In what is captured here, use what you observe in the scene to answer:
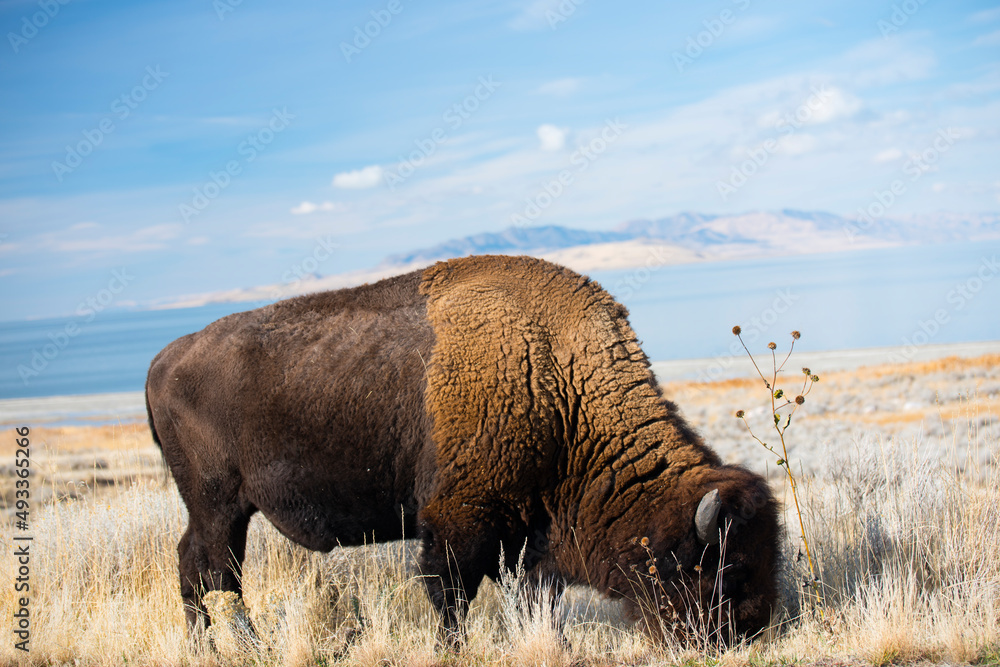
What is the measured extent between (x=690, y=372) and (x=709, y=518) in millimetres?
29136

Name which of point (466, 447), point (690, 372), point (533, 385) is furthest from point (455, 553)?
point (690, 372)

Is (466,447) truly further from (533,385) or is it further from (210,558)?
(210,558)

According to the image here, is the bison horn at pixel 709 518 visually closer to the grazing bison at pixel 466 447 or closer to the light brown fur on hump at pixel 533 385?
the grazing bison at pixel 466 447

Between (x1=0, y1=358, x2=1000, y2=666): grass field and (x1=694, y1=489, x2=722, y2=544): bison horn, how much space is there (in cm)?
65

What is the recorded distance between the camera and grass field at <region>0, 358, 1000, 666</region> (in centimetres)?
442

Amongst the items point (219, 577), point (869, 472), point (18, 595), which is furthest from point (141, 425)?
point (869, 472)

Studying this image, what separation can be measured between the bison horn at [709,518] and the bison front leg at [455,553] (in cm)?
128

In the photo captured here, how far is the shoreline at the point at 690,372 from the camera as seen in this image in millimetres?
29317

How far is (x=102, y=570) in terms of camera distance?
20.5 feet

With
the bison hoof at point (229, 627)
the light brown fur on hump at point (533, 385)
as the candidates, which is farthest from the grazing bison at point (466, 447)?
the bison hoof at point (229, 627)

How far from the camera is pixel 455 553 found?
4559mm

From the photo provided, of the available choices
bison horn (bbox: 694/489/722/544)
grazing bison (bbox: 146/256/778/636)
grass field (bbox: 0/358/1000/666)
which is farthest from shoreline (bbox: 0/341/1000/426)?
bison horn (bbox: 694/489/722/544)

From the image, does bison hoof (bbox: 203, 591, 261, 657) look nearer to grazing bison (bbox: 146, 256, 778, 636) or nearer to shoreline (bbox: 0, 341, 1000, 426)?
grazing bison (bbox: 146, 256, 778, 636)

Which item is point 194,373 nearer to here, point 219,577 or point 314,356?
point 314,356
